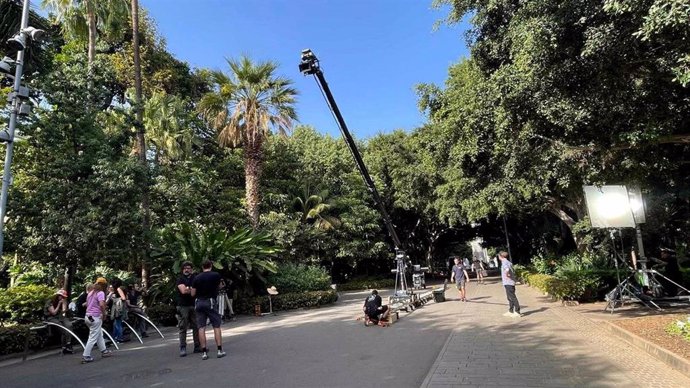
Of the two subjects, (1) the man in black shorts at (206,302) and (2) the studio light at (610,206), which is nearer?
(1) the man in black shorts at (206,302)

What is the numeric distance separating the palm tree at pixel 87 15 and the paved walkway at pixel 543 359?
17.3 meters

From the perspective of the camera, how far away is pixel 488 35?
395 inches

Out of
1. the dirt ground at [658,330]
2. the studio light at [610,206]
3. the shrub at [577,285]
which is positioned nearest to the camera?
the dirt ground at [658,330]

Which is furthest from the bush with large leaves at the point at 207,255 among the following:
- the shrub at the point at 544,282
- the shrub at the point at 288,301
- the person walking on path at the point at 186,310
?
the shrub at the point at 544,282

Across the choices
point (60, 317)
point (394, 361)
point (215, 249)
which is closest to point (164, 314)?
point (215, 249)

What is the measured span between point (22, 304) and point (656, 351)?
571 inches

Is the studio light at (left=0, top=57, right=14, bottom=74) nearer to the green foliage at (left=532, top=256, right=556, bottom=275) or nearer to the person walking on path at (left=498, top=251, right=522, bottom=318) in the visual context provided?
the person walking on path at (left=498, top=251, right=522, bottom=318)

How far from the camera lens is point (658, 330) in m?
8.55

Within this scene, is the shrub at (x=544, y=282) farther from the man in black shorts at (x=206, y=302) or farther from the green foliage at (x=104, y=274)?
the green foliage at (x=104, y=274)

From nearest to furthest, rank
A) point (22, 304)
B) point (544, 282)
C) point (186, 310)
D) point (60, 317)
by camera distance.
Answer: point (186, 310) → point (60, 317) → point (22, 304) → point (544, 282)

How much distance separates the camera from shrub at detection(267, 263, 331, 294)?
1921 cm

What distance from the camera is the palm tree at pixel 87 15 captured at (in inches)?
746

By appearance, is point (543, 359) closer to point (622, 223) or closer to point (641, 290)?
point (622, 223)

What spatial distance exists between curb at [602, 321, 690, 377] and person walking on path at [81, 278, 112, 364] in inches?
369
